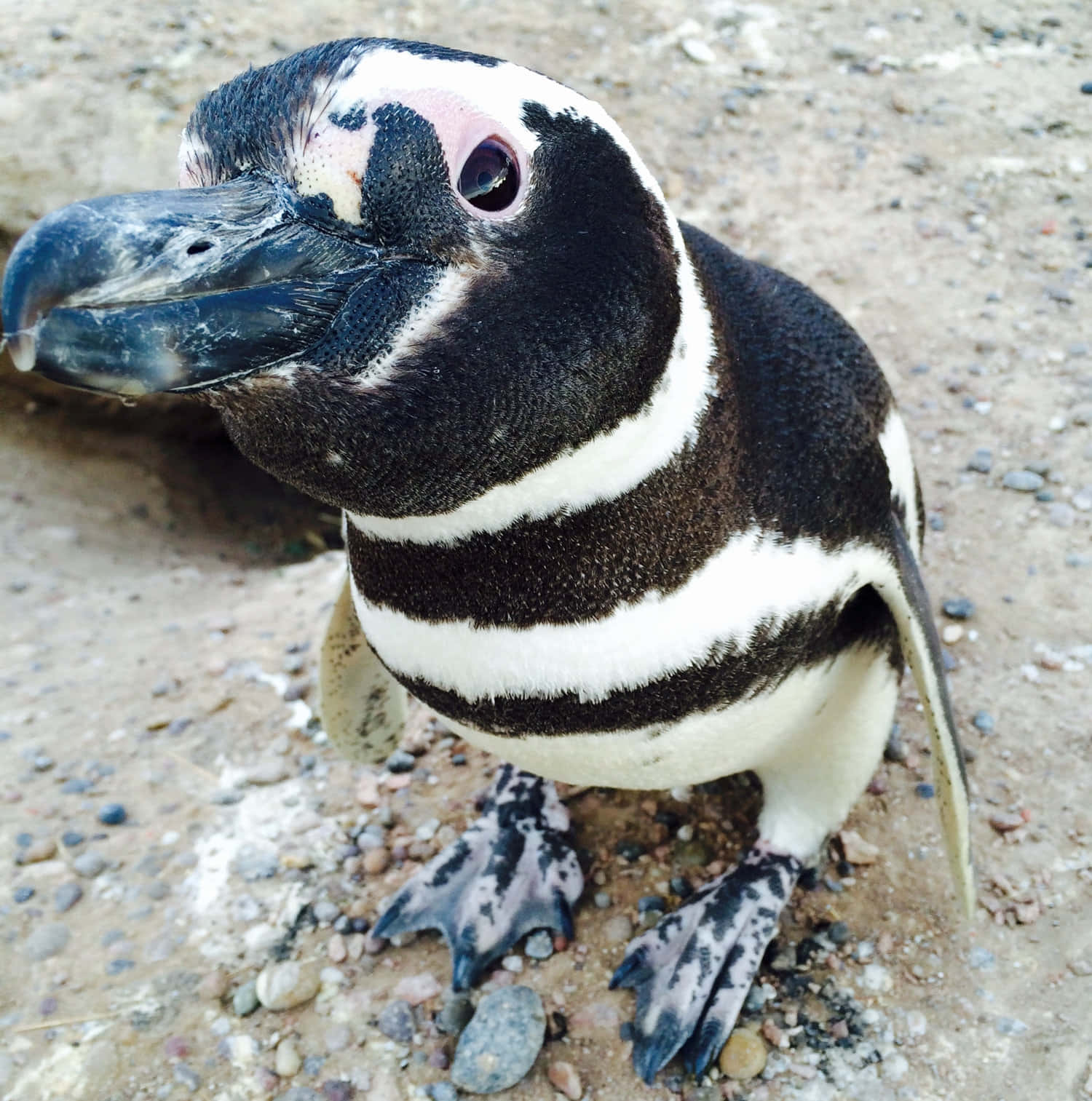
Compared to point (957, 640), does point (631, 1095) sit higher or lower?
lower

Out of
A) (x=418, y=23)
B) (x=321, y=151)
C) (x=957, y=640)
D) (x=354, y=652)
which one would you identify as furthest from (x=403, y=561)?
(x=418, y=23)

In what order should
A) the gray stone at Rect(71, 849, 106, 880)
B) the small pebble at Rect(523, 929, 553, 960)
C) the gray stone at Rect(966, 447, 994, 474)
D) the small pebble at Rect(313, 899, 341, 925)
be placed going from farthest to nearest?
the gray stone at Rect(966, 447, 994, 474) < the gray stone at Rect(71, 849, 106, 880) < the small pebble at Rect(313, 899, 341, 925) < the small pebble at Rect(523, 929, 553, 960)

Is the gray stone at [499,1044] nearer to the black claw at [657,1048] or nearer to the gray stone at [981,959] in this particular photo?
the black claw at [657,1048]

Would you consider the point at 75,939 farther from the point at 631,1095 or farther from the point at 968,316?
the point at 968,316

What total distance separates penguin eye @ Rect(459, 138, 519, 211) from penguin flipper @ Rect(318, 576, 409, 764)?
2.99 ft

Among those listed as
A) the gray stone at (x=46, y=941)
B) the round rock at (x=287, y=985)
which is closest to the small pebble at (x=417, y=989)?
the round rock at (x=287, y=985)

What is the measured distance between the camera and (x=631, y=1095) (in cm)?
157

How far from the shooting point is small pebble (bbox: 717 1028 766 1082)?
1566 mm

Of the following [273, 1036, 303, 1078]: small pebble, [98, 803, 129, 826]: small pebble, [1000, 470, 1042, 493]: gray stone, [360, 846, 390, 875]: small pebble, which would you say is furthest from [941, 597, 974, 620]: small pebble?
[98, 803, 129, 826]: small pebble

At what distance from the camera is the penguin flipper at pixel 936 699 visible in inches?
56.9

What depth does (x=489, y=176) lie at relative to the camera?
3.02 feet

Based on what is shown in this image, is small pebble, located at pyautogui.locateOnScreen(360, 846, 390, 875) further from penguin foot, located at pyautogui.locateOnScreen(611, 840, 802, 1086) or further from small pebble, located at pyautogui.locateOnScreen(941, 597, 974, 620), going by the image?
small pebble, located at pyautogui.locateOnScreen(941, 597, 974, 620)

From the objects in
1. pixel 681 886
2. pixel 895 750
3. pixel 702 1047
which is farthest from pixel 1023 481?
pixel 702 1047

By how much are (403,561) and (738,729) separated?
0.51m
